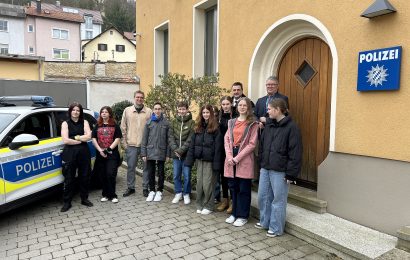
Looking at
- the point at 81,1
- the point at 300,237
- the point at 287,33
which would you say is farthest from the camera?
the point at 81,1

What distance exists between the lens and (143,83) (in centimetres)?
1190

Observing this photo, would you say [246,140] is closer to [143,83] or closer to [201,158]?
[201,158]

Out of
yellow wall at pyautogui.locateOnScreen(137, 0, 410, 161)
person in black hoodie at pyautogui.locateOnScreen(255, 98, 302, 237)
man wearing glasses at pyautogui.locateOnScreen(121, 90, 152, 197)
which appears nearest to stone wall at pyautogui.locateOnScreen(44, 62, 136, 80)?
man wearing glasses at pyautogui.locateOnScreen(121, 90, 152, 197)

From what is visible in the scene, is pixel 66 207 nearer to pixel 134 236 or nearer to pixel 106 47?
pixel 134 236

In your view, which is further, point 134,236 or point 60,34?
point 60,34

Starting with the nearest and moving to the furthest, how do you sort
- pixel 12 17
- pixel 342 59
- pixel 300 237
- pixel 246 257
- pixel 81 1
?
pixel 246 257 < pixel 300 237 < pixel 342 59 < pixel 12 17 < pixel 81 1

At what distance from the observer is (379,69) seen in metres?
3.93

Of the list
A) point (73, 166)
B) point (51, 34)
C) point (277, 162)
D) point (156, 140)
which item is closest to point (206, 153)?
point (156, 140)

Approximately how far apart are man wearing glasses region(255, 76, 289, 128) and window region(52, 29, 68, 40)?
1884 inches

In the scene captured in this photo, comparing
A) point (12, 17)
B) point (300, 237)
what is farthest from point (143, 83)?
point (12, 17)

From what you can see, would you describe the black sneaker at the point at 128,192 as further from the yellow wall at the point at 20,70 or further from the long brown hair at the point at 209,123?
the yellow wall at the point at 20,70

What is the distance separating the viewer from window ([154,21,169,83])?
35.2ft

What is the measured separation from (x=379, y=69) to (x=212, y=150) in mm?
2477

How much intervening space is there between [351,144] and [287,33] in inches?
89.8
